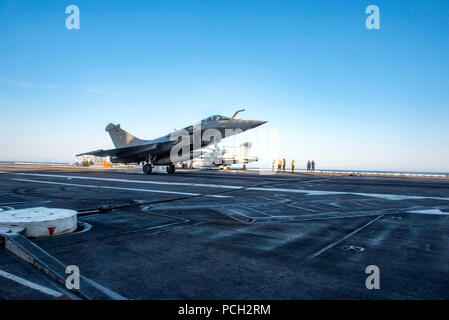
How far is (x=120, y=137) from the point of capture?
2864 centimetres

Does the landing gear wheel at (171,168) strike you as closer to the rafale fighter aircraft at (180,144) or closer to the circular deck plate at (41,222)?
the rafale fighter aircraft at (180,144)

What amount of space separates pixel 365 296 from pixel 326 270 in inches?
25.9

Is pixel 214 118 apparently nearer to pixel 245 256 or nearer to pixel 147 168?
pixel 147 168

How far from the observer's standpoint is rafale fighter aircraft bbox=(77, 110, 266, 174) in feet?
71.9

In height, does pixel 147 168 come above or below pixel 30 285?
above

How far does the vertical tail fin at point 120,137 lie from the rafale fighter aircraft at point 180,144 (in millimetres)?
202

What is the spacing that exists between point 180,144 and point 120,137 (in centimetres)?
909

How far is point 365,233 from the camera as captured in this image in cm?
531

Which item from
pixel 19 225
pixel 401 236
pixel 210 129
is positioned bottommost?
pixel 401 236


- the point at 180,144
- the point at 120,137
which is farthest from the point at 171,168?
the point at 120,137

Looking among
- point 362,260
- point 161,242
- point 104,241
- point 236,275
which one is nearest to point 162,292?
point 236,275

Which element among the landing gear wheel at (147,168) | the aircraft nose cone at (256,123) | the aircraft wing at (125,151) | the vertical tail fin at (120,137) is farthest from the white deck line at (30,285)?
the vertical tail fin at (120,137)
